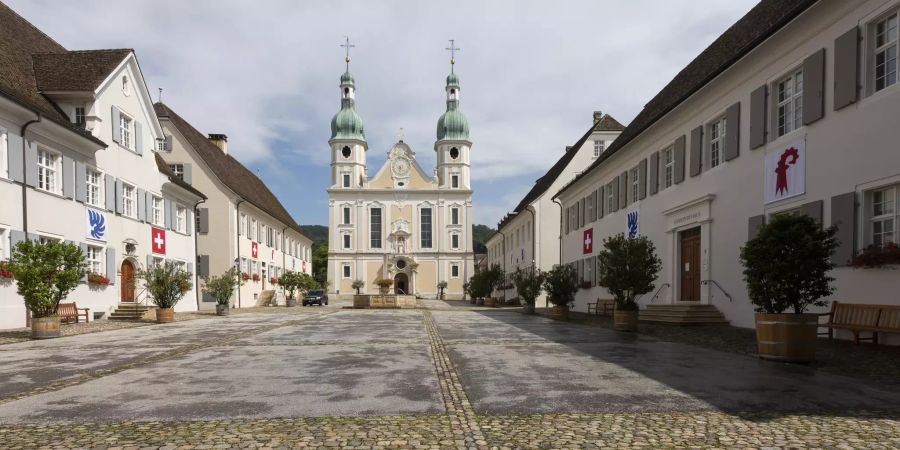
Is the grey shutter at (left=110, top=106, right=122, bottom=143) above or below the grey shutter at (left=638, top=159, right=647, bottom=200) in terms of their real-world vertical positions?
above

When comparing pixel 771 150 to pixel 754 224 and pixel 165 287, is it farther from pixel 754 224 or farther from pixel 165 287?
pixel 165 287

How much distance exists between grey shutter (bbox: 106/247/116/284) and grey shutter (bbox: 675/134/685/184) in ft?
67.1

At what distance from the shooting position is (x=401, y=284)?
72.4m

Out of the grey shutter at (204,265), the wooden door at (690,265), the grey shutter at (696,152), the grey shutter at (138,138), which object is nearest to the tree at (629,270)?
the wooden door at (690,265)

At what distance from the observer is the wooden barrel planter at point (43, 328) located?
1503cm

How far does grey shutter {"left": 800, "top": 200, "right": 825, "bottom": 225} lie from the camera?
12727 mm

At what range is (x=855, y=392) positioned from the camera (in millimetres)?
7070

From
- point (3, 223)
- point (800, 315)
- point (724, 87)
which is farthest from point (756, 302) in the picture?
point (3, 223)

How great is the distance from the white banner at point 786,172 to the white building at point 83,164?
19.5 meters

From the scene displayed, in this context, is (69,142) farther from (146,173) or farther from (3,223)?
(146,173)

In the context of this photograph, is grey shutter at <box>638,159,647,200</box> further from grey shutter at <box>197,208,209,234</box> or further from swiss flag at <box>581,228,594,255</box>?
grey shutter at <box>197,208,209,234</box>

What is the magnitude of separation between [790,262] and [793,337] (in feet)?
3.74

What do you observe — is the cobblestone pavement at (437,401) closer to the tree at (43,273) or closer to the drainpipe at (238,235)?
the tree at (43,273)

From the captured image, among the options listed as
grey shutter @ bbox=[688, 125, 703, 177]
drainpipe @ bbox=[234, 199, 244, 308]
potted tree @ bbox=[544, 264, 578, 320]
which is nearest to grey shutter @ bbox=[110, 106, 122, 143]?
drainpipe @ bbox=[234, 199, 244, 308]
